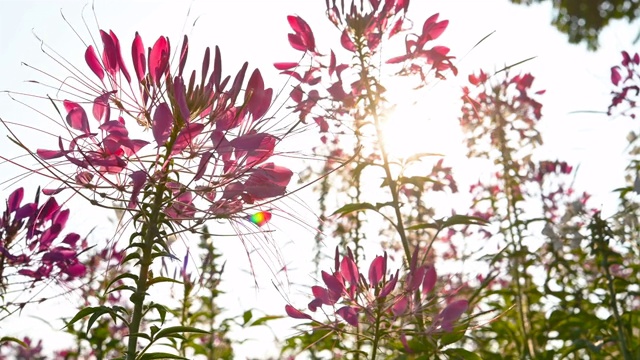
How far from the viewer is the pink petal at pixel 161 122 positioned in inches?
54.8

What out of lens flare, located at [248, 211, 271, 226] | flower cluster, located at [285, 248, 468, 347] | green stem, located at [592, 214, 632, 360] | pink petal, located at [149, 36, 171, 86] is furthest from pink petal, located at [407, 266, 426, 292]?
green stem, located at [592, 214, 632, 360]

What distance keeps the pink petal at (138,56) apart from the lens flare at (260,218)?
1.74 ft

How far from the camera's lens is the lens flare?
68.2 inches

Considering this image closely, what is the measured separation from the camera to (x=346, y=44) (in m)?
2.80

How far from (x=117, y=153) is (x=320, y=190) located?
3925mm

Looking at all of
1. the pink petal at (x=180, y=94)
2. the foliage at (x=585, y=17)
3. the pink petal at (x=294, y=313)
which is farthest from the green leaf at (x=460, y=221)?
the foliage at (x=585, y=17)

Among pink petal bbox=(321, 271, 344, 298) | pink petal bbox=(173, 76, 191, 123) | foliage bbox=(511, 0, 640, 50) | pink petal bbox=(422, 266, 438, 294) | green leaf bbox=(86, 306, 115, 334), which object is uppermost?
foliage bbox=(511, 0, 640, 50)

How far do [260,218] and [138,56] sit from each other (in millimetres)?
604

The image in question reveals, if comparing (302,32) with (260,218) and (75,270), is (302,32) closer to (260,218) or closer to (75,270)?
(260,218)

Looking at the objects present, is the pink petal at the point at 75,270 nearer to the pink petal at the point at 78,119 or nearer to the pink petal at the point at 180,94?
the pink petal at the point at 78,119

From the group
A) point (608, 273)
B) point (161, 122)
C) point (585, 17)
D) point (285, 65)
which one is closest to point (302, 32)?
point (285, 65)

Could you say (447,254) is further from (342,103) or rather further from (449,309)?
(449,309)

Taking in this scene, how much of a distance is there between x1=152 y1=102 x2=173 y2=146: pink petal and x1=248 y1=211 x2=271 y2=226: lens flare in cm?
42

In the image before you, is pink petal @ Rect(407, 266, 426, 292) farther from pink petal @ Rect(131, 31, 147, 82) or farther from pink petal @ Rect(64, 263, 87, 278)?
pink petal @ Rect(64, 263, 87, 278)
